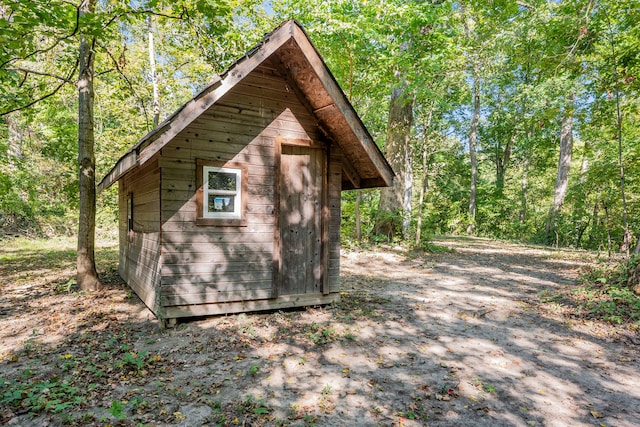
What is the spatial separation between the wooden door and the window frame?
0.74 meters

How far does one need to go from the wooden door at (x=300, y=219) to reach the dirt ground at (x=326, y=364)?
Answer: 667 mm

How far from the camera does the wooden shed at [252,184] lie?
5.43 meters

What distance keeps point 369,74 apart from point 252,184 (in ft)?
30.1

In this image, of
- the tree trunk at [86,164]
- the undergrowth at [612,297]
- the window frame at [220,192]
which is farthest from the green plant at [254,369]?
the undergrowth at [612,297]

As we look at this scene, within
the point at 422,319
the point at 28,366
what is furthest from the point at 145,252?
the point at 422,319

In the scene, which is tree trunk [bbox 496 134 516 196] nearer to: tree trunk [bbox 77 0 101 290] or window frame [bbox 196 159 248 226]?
window frame [bbox 196 159 248 226]

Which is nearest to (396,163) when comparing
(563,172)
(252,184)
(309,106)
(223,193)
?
(309,106)

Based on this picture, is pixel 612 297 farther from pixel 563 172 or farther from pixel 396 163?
pixel 563 172

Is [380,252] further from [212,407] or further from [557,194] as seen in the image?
[557,194]

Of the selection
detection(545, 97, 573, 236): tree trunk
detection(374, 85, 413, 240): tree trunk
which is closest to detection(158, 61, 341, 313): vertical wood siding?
detection(374, 85, 413, 240): tree trunk

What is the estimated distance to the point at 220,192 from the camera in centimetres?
586

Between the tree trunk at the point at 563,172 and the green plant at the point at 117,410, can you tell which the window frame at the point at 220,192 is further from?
the tree trunk at the point at 563,172

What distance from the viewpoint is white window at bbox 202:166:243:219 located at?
5781 millimetres

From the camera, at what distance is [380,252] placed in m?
13.3
